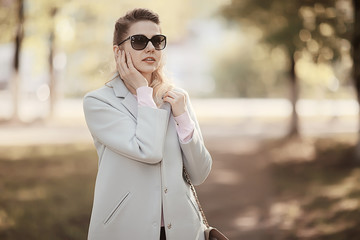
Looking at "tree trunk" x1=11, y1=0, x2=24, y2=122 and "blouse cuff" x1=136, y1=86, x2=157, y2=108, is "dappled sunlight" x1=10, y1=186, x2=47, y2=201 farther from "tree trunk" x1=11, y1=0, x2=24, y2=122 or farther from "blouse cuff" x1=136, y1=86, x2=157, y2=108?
"tree trunk" x1=11, y1=0, x2=24, y2=122

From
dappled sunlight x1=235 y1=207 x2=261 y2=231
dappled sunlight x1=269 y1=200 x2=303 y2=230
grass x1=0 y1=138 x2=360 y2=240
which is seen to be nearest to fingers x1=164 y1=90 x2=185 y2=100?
grass x1=0 y1=138 x2=360 y2=240

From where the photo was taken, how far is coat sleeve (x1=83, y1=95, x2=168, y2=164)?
2344 millimetres

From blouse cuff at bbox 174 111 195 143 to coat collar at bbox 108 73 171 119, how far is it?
94 mm

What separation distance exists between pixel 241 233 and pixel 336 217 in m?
1.80

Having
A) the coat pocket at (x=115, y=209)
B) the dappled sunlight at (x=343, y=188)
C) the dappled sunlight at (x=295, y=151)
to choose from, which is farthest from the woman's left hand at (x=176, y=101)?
the dappled sunlight at (x=295, y=151)

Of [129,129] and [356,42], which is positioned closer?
[129,129]

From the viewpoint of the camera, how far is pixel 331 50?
13.4m

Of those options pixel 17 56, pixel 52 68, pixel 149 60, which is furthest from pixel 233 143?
pixel 149 60

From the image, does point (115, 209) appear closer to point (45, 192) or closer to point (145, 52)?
point (145, 52)

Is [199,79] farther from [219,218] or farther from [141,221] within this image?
[141,221]

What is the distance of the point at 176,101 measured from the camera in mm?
2467

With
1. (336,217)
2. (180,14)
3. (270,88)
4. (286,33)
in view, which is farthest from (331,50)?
(270,88)

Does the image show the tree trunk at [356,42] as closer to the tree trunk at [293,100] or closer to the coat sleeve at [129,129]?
the tree trunk at [293,100]

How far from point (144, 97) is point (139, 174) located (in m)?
0.39
